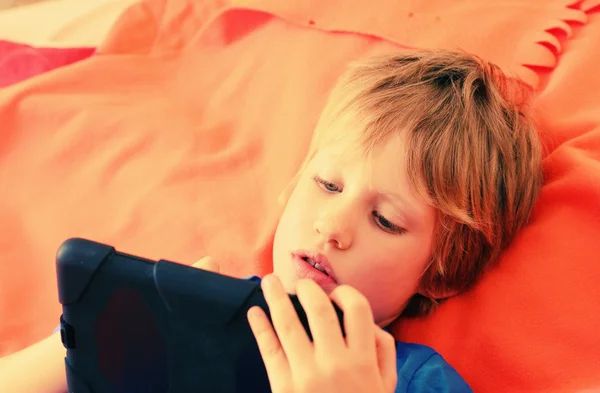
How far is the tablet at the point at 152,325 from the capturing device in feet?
1.65

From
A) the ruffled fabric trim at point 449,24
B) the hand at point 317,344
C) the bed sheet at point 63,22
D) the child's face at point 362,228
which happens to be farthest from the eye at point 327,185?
the bed sheet at point 63,22

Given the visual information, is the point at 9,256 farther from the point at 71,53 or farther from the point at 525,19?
the point at 525,19

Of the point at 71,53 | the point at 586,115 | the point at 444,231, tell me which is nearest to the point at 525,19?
the point at 586,115

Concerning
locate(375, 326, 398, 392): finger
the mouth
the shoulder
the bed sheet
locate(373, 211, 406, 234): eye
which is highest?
the bed sheet

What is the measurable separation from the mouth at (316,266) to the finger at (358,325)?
0.16m

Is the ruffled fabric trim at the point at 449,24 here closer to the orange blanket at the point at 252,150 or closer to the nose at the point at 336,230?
the orange blanket at the point at 252,150

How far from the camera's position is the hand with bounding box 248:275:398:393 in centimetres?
47

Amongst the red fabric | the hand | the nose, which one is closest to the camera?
the hand

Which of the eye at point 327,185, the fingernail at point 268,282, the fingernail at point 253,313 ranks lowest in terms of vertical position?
the fingernail at point 253,313

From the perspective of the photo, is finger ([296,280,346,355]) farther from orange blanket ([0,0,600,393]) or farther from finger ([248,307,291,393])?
orange blanket ([0,0,600,393])

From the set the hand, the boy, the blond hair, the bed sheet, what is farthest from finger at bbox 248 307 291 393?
the bed sheet

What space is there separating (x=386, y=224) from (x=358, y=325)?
0.66 ft

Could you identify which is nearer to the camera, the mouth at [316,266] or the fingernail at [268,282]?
the fingernail at [268,282]

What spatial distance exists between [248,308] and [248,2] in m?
0.82
